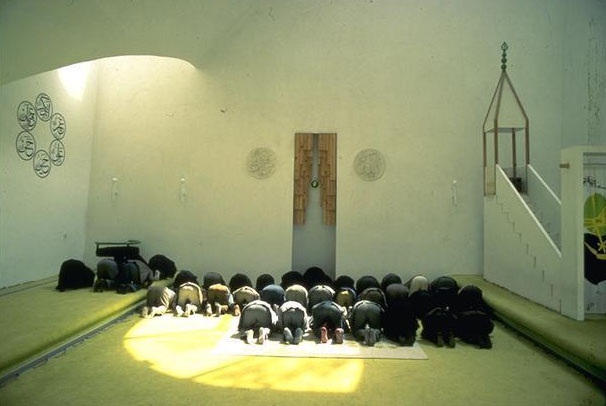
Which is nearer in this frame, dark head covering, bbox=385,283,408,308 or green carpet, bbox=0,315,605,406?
green carpet, bbox=0,315,605,406

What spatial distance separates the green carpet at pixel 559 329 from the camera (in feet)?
11.1

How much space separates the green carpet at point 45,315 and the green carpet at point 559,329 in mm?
4390

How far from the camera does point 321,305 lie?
15.2 feet

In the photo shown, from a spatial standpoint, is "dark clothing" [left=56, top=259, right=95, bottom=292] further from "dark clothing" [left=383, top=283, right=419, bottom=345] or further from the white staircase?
the white staircase

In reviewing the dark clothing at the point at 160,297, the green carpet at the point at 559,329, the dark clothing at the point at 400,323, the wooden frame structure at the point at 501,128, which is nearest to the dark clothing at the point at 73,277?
the dark clothing at the point at 160,297

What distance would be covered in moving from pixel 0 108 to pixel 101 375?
391 centimetres

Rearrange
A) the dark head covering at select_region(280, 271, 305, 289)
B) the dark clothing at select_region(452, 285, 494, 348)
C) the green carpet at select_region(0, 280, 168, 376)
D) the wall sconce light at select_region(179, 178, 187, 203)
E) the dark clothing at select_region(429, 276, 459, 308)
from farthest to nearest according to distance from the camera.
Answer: the wall sconce light at select_region(179, 178, 187, 203) → the dark head covering at select_region(280, 271, 305, 289) → the dark clothing at select_region(429, 276, 459, 308) → the dark clothing at select_region(452, 285, 494, 348) → the green carpet at select_region(0, 280, 168, 376)

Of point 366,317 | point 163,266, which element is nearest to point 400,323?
point 366,317

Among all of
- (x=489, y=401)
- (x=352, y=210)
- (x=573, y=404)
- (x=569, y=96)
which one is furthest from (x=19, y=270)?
(x=569, y=96)

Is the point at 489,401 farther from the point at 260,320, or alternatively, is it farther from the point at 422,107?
the point at 422,107

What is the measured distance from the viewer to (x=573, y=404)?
3021 millimetres

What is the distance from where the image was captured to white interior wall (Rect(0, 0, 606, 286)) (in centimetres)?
736

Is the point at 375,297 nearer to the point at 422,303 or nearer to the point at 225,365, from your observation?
the point at 422,303

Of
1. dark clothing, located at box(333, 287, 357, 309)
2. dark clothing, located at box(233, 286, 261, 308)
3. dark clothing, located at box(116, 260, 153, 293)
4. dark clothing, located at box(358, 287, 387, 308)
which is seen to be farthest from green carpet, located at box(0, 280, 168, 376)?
dark clothing, located at box(358, 287, 387, 308)
